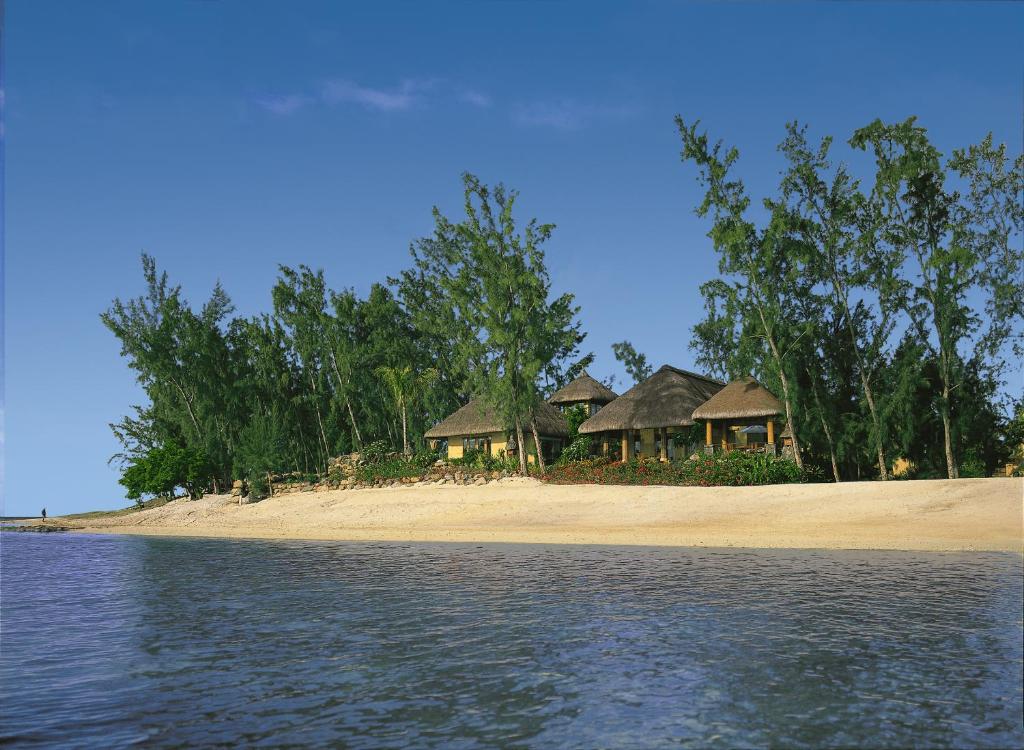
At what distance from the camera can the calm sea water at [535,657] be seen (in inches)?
303

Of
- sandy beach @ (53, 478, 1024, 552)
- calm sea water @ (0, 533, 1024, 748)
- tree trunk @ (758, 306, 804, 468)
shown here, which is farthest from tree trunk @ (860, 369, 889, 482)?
calm sea water @ (0, 533, 1024, 748)

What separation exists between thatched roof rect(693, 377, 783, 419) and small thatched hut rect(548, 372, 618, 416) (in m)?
10.3

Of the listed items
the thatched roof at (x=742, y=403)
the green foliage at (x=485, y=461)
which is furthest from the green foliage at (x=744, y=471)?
the green foliage at (x=485, y=461)

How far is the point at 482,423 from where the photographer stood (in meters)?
49.1

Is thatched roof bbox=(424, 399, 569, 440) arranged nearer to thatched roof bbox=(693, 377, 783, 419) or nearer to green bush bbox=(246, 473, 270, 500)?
thatched roof bbox=(693, 377, 783, 419)

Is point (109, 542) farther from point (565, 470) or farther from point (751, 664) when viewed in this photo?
point (751, 664)

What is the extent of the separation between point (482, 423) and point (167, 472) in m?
22.0

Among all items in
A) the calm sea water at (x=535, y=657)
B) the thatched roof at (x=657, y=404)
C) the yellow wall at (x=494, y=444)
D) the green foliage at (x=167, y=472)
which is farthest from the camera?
the green foliage at (x=167, y=472)

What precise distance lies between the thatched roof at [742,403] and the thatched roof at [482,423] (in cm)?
999

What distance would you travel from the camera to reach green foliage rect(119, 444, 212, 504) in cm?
5359

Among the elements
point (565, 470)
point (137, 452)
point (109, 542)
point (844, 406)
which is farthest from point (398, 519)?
point (137, 452)

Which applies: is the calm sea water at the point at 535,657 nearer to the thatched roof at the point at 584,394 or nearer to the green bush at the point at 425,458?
the green bush at the point at 425,458

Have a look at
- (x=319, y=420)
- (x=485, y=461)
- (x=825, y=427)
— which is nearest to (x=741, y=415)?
(x=825, y=427)

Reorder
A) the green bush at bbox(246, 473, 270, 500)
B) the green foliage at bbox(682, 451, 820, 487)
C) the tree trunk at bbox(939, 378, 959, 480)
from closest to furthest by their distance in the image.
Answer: the green foliage at bbox(682, 451, 820, 487) → the tree trunk at bbox(939, 378, 959, 480) → the green bush at bbox(246, 473, 270, 500)
